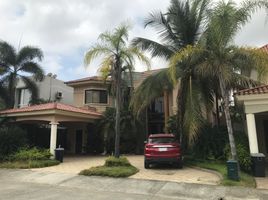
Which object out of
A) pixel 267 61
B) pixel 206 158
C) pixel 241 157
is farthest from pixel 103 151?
pixel 267 61

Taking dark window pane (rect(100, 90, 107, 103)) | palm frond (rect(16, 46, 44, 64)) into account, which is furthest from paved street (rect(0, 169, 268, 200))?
palm frond (rect(16, 46, 44, 64))

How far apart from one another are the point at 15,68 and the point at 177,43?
1700 cm

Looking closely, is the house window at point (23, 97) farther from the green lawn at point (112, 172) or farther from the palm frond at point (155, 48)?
the green lawn at point (112, 172)

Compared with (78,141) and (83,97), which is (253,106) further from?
(78,141)

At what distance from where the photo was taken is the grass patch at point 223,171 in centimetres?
1052

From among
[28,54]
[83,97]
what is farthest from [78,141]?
[28,54]

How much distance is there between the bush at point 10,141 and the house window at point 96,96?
8648 millimetres

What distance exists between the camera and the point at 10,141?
58.3 feet

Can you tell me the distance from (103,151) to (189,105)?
1150 cm

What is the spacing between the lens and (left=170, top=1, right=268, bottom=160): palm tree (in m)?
12.1

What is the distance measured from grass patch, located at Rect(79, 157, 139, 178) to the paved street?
0.48 meters

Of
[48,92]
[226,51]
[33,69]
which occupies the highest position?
[33,69]

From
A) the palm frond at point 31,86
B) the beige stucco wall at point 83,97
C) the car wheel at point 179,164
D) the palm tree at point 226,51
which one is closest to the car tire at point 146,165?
the car wheel at point 179,164

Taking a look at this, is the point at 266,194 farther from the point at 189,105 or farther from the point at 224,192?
the point at 189,105
